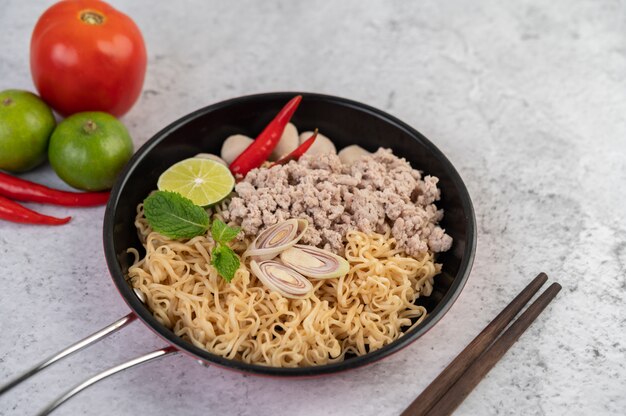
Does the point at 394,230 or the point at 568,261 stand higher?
the point at 568,261

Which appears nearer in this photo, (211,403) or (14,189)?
(211,403)

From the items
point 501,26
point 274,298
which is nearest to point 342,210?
point 274,298

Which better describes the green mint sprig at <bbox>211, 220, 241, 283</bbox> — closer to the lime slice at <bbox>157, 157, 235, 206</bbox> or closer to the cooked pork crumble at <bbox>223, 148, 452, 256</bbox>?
the cooked pork crumble at <bbox>223, 148, 452, 256</bbox>

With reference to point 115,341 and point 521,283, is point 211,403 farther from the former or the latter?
point 521,283

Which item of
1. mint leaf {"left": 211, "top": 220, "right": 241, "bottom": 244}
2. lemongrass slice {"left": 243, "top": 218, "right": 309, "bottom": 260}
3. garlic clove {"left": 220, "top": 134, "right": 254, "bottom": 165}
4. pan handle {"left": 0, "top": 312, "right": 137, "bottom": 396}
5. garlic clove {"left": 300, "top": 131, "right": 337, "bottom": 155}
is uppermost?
garlic clove {"left": 300, "top": 131, "right": 337, "bottom": 155}

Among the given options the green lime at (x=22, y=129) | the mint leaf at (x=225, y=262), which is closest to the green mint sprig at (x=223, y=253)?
the mint leaf at (x=225, y=262)

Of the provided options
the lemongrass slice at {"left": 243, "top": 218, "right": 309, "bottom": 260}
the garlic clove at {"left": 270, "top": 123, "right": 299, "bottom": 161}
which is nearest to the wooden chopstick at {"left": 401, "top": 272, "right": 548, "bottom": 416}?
the lemongrass slice at {"left": 243, "top": 218, "right": 309, "bottom": 260}

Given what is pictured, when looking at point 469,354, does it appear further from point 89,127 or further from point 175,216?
point 89,127
